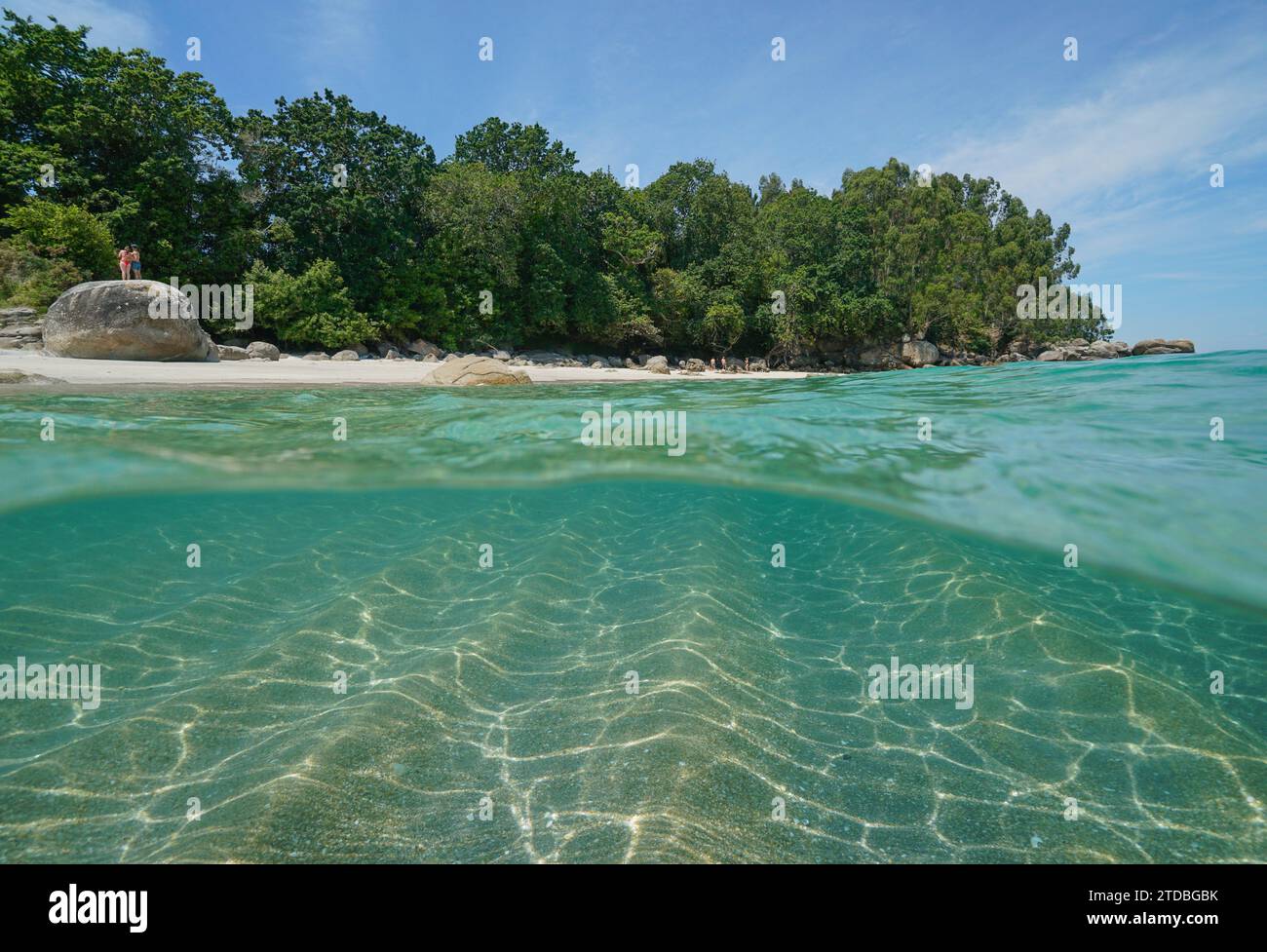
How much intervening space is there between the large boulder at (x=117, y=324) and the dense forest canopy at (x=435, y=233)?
4.91 meters

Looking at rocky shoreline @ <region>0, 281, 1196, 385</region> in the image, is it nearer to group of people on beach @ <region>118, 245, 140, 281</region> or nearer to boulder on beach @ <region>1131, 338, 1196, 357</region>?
group of people on beach @ <region>118, 245, 140, 281</region>

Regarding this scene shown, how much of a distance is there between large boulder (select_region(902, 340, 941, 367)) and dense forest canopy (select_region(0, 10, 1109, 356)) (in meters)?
1.22

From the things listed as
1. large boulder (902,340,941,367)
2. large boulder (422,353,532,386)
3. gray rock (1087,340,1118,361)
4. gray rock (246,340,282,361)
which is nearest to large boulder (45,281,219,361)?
gray rock (246,340,282,361)

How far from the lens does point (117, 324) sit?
18.1 metres

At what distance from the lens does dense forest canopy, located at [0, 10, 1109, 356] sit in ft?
85.4

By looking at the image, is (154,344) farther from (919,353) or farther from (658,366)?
(919,353)

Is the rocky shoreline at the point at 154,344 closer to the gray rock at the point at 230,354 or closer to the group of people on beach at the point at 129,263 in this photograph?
the gray rock at the point at 230,354

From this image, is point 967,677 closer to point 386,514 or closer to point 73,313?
point 386,514

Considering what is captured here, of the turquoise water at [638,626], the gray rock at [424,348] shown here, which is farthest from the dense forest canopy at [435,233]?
the turquoise water at [638,626]

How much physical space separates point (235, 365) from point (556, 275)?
21.3m

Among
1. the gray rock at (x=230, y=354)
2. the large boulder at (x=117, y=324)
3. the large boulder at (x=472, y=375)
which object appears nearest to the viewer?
the large boulder at (x=117, y=324)

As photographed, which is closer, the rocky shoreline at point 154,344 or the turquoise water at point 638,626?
the turquoise water at point 638,626

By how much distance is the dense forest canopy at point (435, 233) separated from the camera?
85.4 ft
